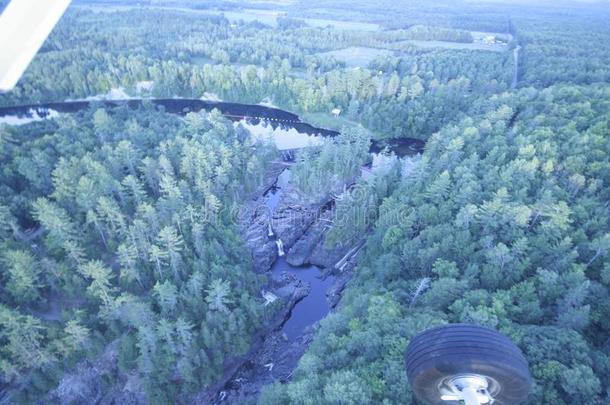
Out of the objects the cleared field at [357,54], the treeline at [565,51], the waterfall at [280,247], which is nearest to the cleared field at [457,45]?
the treeline at [565,51]

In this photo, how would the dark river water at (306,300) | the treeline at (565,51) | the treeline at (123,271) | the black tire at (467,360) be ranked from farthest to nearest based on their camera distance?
the treeline at (565,51) < the dark river water at (306,300) < the treeline at (123,271) < the black tire at (467,360)

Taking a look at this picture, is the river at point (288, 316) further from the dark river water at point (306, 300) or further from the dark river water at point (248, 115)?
the dark river water at point (248, 115)

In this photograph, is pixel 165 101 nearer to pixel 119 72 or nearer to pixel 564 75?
pixel 119 72

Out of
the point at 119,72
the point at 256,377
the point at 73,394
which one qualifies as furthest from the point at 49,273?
the point at 119,72

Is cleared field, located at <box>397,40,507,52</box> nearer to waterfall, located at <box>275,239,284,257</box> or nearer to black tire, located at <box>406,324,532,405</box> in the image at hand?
waterfall, located at <box>275,239,284,257</box>

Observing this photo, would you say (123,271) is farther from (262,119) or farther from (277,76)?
(277,76)

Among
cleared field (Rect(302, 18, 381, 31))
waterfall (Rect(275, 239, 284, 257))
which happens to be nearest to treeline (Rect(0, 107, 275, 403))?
waterfall (Rect(275, 239, 284, 257))
